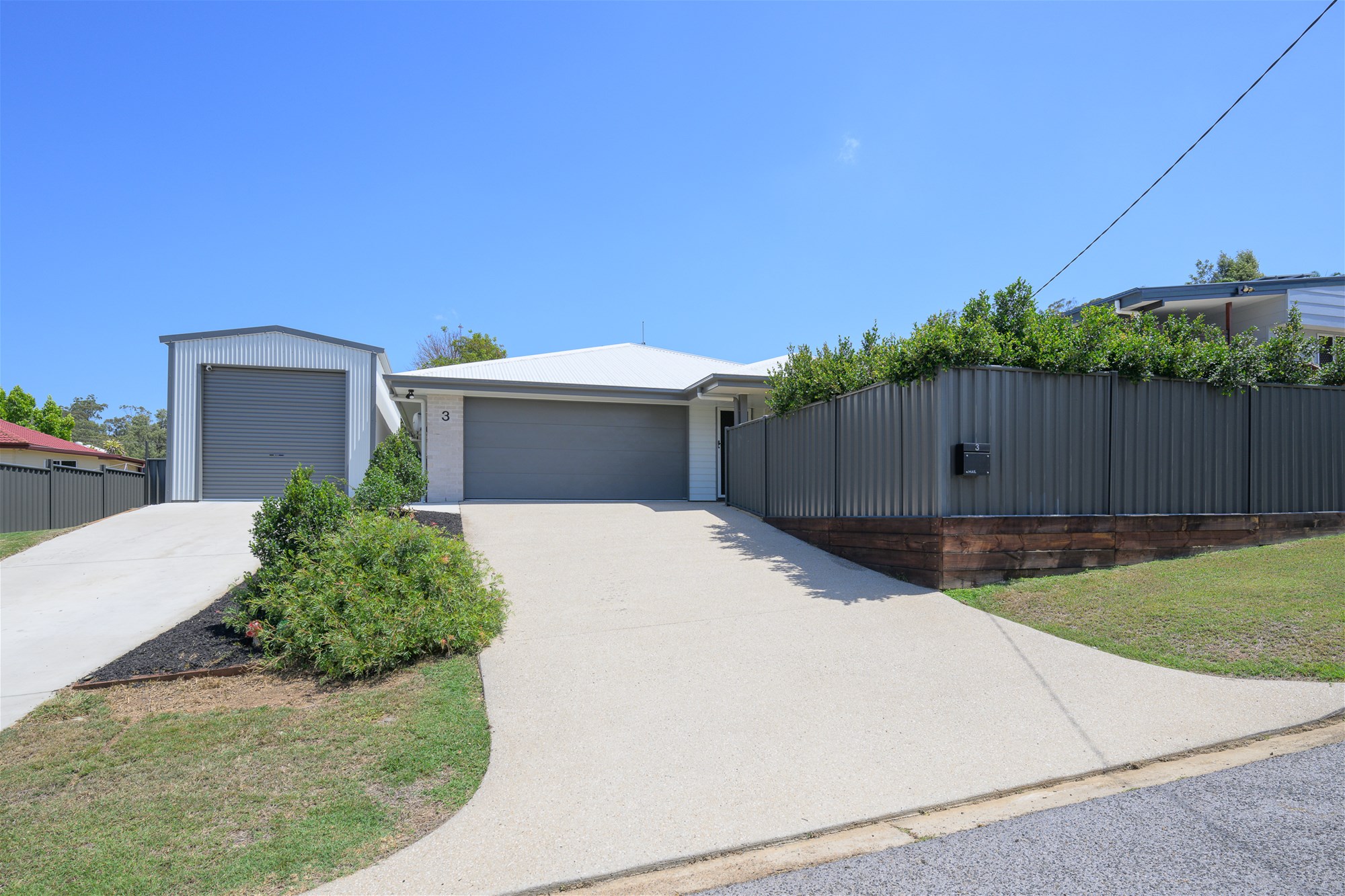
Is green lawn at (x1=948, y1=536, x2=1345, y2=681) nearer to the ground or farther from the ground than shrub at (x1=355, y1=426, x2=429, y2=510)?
nearer to the ground

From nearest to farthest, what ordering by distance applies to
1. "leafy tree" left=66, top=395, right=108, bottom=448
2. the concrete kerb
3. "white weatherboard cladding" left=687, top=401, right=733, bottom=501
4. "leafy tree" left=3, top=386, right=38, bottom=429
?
1. the concrete kerb
2. "white weatherboard cladding" left=687, top=401, right=733, bottom=501
3. "leafy tree" left=3, top=386, right=38, bottom=429
4. "leafy tree" left=66, top=395, right=108, bottom=448

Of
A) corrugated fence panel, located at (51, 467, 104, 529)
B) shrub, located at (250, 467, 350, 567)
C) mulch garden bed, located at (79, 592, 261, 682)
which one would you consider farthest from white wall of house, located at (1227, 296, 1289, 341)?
corrugated fence panel, located at (51, 467, 104, 529)

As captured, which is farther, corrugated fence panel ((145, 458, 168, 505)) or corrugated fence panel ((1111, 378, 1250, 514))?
corrugated fence panel ((145, 458, 168, 505))

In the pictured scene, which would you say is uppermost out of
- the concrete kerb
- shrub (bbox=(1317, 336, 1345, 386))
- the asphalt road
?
shrub (bbox=(1317, 336, 1345, 386))

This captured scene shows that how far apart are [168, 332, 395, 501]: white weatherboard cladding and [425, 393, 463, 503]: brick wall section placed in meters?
1.76

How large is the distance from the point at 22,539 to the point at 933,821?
13.6 meters

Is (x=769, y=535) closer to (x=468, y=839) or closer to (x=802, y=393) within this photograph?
(x=802, y=393)

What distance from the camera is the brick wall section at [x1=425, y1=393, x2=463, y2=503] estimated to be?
15281 millimetres

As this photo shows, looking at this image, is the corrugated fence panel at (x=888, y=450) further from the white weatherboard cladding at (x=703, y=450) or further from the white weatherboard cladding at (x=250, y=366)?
the white weatherboard cladding at (x=250, y=366)

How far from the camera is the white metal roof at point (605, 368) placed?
1614cm

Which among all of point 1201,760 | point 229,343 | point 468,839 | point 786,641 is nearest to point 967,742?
point 1201,760

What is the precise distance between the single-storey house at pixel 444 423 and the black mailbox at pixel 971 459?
24.1ft

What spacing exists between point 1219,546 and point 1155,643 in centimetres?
445

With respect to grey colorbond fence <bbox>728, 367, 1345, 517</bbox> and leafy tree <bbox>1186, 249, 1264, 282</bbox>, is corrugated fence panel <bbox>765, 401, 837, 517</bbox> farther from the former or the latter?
leafy tree <bbox>1186, 249, 1264, 282</bbox>
